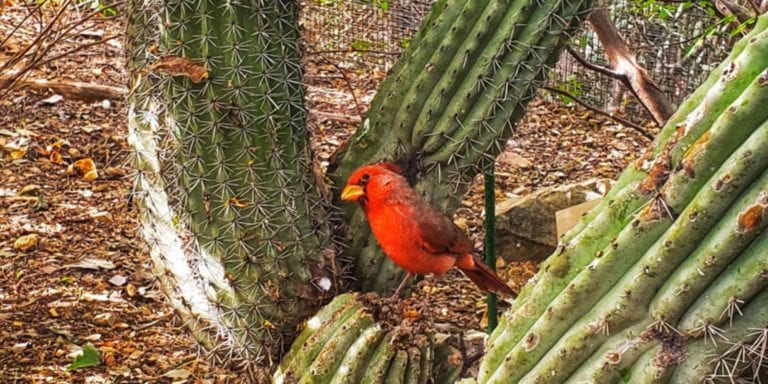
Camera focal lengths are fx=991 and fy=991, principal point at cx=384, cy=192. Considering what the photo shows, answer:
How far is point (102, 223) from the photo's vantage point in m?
3.72

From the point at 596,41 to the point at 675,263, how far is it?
390 cm

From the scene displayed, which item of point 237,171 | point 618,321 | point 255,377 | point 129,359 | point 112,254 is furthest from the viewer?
point 112,254

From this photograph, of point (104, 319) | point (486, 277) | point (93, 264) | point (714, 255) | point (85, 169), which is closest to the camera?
point (714, 255)

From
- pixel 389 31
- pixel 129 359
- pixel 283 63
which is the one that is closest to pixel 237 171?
pixel 283 63

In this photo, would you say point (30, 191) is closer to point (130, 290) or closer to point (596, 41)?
point (130, 290)

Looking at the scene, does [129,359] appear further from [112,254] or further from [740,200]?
[740,200]

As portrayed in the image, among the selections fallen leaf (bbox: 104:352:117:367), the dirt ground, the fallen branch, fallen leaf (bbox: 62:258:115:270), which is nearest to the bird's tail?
the dirt ground

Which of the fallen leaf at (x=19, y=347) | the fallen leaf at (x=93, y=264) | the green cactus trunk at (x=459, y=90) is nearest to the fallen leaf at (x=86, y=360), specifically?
the fallen leaf at (x=19, y=347)

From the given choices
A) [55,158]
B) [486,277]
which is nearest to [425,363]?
[486,277]

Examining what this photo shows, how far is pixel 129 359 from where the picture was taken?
9.51 feet

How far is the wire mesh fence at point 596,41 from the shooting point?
480 cm

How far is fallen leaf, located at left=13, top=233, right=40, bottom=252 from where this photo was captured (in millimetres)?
3447

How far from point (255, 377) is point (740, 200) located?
4.64 feet

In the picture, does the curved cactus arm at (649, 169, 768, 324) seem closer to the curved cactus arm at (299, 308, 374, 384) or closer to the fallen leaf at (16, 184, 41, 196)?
the curved cactus arm at (299, 308, 374, 384)
